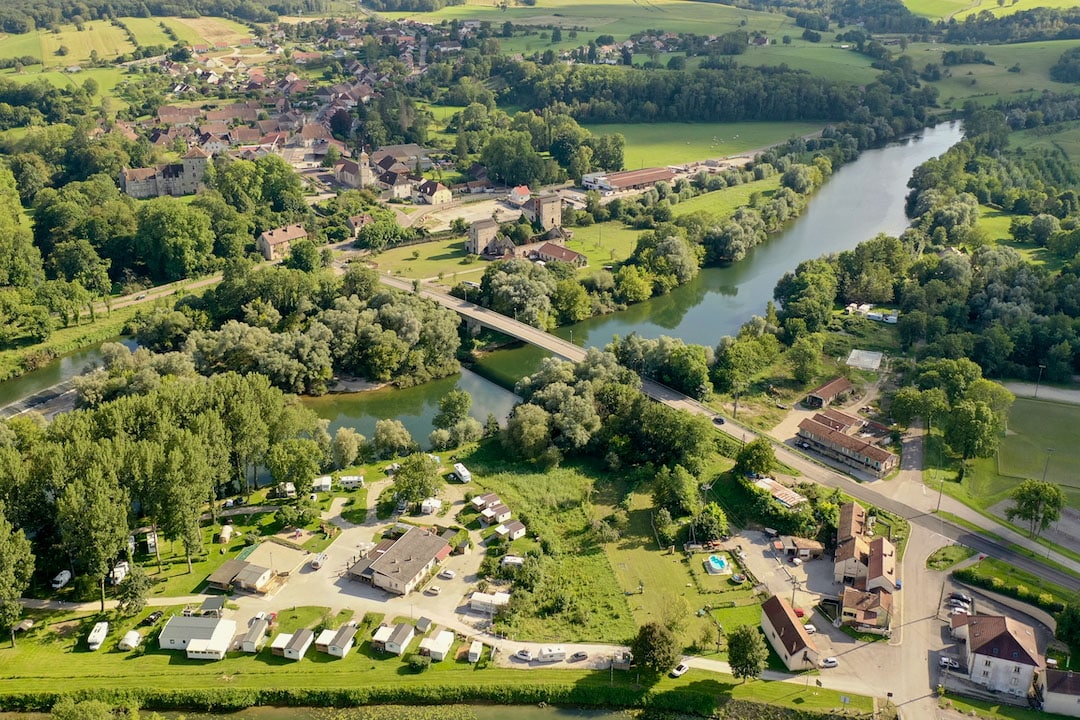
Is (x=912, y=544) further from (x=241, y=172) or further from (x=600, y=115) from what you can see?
(x=600, y=115)

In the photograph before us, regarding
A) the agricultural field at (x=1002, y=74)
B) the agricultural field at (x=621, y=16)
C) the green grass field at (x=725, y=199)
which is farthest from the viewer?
the agricultural field at (x=621, y=16)

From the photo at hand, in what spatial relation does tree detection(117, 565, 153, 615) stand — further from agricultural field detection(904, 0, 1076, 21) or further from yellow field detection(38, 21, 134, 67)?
agricultural field detection(904, 0, 1076, 21)

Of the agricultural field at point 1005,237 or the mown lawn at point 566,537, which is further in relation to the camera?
the agricultural field at point 1005,237

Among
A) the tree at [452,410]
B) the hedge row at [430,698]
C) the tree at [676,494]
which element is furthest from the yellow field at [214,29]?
the hedge row at [430,698]

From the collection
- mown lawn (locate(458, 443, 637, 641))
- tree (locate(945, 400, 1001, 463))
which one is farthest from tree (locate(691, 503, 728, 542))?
tree (locate(945, 400, 1001, 463))

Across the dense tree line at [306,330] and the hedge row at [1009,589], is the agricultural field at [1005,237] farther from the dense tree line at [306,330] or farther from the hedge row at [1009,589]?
the dense tree line at [306,330]
